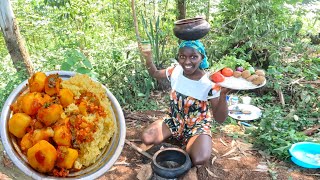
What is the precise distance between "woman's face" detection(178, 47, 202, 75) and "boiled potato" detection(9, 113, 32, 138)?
157 centimetres

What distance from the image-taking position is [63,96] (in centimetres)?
170

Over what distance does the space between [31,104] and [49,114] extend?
0.13m

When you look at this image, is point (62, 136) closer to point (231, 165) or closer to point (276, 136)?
point (231, 165)

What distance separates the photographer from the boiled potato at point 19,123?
61.1 inches

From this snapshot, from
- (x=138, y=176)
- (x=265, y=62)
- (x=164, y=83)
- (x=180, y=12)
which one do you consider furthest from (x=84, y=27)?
(x=138, y=176)

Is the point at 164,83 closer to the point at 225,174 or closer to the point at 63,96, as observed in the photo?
the point at 225,174

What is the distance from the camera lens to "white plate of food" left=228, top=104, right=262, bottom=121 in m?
4.12

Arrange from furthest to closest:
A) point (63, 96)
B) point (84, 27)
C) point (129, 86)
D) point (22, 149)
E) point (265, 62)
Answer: point (84, 27)
point (265, 62)
point (129, 86)
point (63, 96)
point (22, 149)

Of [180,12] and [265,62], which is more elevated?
[180,12]

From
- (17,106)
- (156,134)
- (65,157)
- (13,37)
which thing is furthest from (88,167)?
(13,37)

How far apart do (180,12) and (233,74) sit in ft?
10.3

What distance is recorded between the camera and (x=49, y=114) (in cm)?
155

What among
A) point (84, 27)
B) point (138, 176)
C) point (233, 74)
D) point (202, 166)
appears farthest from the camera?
point (84, 27)

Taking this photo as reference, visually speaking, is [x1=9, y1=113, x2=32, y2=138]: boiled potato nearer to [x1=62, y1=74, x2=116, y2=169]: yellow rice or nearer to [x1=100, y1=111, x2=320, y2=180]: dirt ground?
[x1=62, y1=74, x2=116, y2=169]: yellow rice
